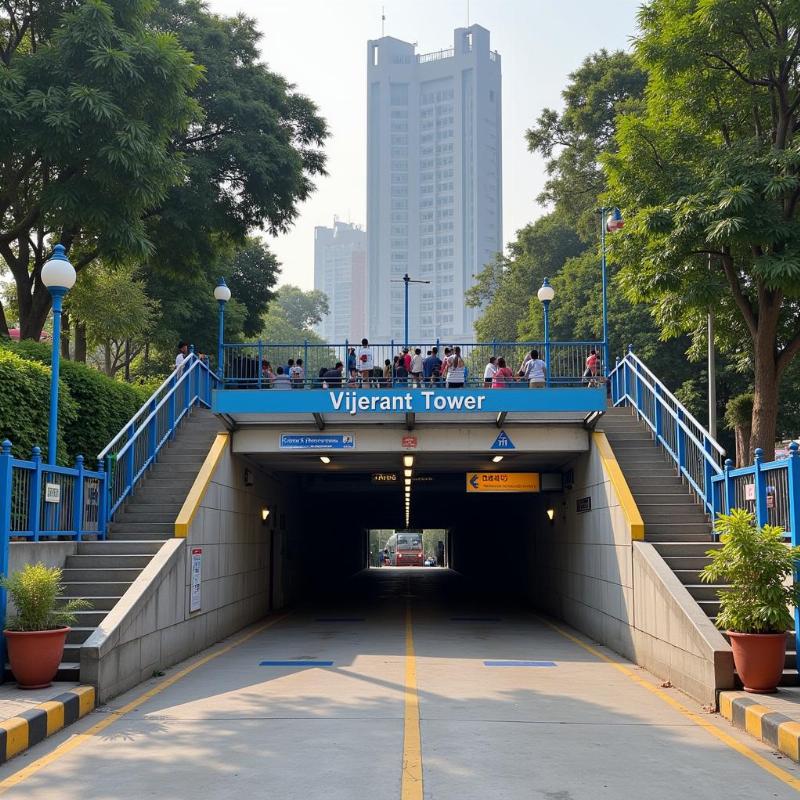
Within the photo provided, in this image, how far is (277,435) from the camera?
59.5 feet

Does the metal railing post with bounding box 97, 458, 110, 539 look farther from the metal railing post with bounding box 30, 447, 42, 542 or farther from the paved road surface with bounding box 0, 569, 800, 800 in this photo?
the paved road surface with bounding box 0, 569, 800, 800

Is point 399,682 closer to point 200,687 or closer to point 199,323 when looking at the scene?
point 200,687

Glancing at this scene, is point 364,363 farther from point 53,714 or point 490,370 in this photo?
point 53,714

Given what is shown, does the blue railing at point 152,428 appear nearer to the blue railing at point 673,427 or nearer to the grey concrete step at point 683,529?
the grey concrete step at point 683,529

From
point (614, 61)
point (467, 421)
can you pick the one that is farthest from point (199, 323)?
point (614, 61)

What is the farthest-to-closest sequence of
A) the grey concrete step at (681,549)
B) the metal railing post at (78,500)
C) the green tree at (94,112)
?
the green tree at (94,112) → the grey concrete step at (681,549) → the metal railing post at (78,500)

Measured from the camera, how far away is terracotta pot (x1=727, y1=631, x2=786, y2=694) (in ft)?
29.7

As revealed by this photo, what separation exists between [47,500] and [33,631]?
277 cm

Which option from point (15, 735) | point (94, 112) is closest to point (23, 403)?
point (15, 735)

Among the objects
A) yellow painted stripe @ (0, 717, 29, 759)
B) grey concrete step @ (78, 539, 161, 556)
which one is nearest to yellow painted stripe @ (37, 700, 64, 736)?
yellow painted stripe @ (0, 717, 29, 759)

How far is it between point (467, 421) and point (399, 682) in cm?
772

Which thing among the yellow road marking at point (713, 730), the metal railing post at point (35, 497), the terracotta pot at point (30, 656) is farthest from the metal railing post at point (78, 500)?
the yellow road marking at point (713, 730)

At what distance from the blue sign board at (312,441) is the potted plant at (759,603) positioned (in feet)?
33.9

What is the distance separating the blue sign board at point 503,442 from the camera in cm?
1820
